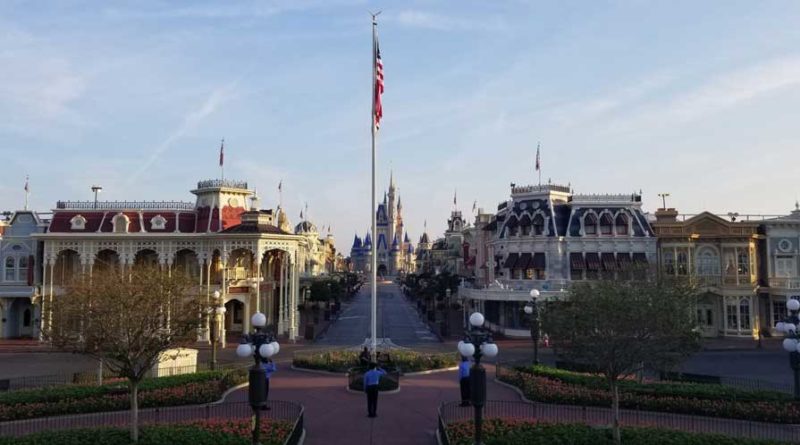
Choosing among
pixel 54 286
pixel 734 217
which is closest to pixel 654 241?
pixel 734 217

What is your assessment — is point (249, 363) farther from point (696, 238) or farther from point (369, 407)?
point (696, 238)

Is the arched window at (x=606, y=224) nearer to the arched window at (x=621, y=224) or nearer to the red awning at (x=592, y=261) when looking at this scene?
the arched window at (x=621, y=224)

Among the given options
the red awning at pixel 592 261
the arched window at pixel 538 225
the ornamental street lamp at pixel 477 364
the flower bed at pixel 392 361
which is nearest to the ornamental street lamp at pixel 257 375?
the ornamental street lamp at pixel 477 364

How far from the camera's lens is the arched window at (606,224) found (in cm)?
4482

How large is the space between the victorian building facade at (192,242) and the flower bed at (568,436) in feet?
91.0

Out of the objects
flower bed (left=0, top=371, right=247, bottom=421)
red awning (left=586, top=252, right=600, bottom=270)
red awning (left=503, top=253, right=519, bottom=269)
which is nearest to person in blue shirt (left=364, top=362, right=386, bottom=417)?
flower bed (left=0, top=371, right=247, bottom=421)

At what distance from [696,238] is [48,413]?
41.0 metres

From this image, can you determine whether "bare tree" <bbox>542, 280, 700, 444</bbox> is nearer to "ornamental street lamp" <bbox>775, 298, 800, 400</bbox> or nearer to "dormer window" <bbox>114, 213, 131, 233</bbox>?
"ornamental street lamp" <bbox>775, 298, 800, 400</bbox>

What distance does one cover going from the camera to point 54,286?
4353 centimetres

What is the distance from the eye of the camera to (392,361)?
→ 89.3 ft

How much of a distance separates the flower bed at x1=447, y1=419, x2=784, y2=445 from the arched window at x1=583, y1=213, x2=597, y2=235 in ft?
101

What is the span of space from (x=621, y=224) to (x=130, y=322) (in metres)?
37.3

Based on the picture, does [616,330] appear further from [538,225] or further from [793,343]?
[538,225]

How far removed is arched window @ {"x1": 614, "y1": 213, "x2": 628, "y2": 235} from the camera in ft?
147
